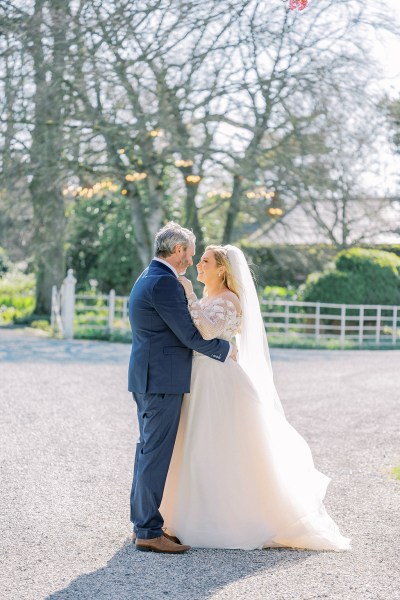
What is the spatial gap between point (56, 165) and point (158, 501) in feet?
56.1

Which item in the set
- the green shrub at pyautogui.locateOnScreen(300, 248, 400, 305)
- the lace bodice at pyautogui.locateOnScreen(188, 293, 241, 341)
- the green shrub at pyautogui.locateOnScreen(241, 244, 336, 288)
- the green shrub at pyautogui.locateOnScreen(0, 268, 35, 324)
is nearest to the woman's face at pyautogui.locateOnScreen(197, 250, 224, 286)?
the lace bodice at pyautogui.locateOnScreen(188, 293, 241, 341)

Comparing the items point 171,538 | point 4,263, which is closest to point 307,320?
point 4,263

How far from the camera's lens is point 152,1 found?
18.8 metres

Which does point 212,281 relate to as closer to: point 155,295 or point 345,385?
point 155,295

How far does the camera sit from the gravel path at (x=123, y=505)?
4.71 meters

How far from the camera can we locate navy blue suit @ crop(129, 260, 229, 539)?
215 inches

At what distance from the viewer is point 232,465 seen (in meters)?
5.71

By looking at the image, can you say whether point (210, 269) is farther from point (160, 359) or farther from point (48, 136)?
point (48, 136)

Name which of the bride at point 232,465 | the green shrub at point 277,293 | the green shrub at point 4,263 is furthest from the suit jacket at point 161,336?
the green shrub at point 4,263

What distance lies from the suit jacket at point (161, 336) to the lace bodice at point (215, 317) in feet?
0.20

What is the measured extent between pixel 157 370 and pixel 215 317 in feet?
1.56

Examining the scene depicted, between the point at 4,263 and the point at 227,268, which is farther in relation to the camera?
the point at 4,263

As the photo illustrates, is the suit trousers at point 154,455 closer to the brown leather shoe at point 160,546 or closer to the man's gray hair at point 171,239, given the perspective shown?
the brown leather shoe at point 160,546

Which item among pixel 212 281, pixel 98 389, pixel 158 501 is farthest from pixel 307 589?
pixel 98 389
